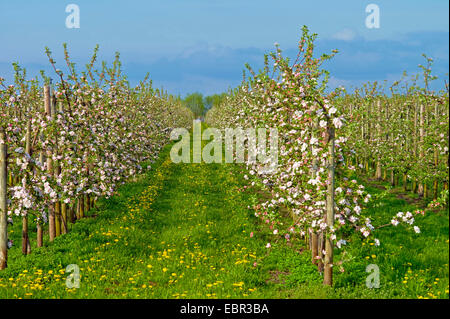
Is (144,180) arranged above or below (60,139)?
below

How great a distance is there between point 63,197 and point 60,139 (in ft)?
6.37

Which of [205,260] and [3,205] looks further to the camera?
[205,260]

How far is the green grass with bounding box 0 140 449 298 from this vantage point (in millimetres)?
8258

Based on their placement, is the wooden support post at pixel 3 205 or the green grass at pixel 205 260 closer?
the green grass at pixel 205 260

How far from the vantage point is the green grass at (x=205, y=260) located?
826 centimetres

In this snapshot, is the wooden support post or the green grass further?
the wooden support post

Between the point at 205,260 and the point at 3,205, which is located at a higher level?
the point at 3,205

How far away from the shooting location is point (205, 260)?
10.4m

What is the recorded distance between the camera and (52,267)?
32.2 feet

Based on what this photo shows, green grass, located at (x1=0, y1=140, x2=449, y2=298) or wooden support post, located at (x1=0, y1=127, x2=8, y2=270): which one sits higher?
wooden support post, located at (x1=0, y1=127, x2=8, y2=270)

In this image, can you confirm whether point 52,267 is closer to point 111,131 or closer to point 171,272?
point 171,272
